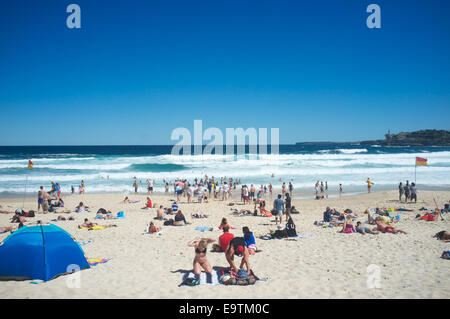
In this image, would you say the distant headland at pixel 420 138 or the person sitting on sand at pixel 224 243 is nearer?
the person sitting on sand at pixel 224 243

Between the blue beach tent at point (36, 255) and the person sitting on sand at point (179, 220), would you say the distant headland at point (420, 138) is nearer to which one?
the person sitting on sand at point (179, 220)

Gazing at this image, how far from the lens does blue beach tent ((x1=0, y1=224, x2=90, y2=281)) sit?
225 inches

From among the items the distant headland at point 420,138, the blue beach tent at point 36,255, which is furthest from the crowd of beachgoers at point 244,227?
the distant headland at point 420,138

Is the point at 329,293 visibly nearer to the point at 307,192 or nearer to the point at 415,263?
the point at 415,263

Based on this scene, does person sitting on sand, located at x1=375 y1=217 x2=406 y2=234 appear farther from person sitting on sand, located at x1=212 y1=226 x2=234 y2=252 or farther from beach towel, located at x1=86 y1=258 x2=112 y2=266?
beach towel, located at x1=86 y1=258 x2=112 y2=266

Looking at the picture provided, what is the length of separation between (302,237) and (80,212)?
10.9m

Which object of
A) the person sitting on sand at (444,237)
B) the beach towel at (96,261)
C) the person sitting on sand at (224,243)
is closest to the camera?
the beach towel at (96,261)

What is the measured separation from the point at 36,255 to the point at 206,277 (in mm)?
3451

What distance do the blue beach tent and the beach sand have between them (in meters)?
0.23

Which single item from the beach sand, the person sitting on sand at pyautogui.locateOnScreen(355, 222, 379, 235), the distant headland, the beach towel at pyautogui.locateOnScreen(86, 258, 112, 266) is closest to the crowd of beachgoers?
the person sitting on sand at pyautogui.locateOnScreen(355, 222, 379, 235)

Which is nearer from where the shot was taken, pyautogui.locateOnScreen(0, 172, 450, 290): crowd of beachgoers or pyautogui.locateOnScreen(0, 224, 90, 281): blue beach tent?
pyautogui.locateOnScreen(0, 224, 90, 281): blue beach tent

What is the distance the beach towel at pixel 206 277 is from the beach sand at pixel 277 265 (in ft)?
0.52

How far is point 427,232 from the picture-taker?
9719 mm

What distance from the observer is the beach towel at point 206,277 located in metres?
5.70
